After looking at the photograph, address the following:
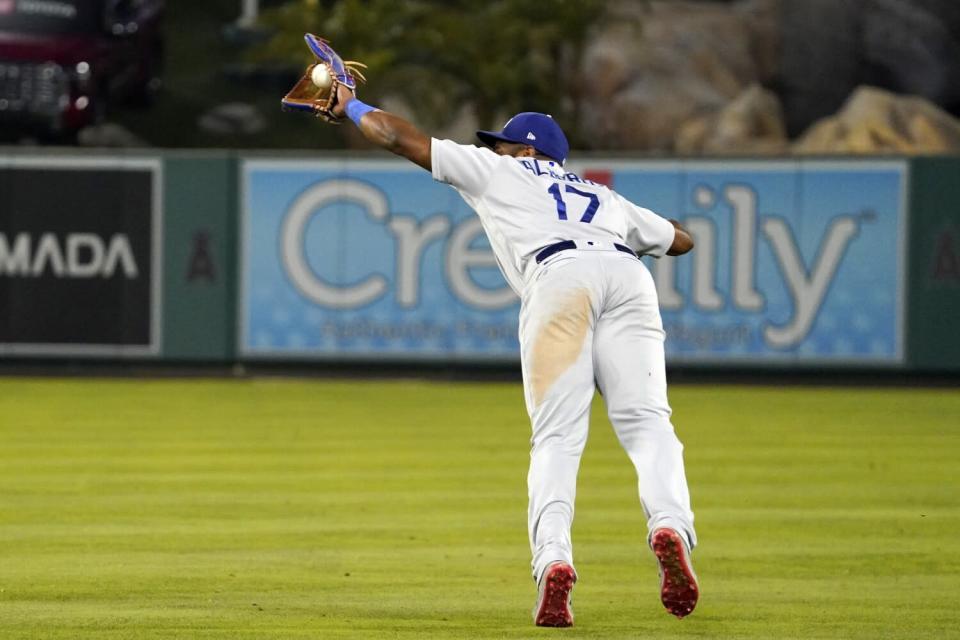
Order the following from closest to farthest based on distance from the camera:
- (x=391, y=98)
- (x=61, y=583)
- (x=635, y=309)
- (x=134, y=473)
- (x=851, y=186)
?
1. (x=635, y=309)
2. (x=61, y=583)
3. (x=134, y=473)
4. (x=851, y=186)
5. (x=391, y=98)

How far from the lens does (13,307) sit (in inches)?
711

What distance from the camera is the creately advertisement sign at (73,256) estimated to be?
18.0 metres

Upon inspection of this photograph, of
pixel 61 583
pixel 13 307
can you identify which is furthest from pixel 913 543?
pixel 13 307

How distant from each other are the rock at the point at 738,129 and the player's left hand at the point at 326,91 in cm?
1942

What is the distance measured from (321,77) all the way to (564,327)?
56.8 inches

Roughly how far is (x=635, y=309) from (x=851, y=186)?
1161 centimetres

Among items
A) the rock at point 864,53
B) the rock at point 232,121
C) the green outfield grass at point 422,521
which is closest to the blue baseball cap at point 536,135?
the green outfield grass at point 422,521

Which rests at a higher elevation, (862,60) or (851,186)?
(862,60)

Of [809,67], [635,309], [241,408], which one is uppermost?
[809,67]

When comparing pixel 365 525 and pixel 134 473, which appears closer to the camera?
pixel 365 525

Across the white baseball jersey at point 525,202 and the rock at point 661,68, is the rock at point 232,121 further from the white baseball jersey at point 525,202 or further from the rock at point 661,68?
the white baseball jersey at point 525,202

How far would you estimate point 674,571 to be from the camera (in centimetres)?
619

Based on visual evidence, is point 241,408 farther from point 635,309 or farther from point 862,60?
point 862,60

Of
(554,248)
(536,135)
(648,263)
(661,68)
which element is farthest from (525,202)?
(661,68)
